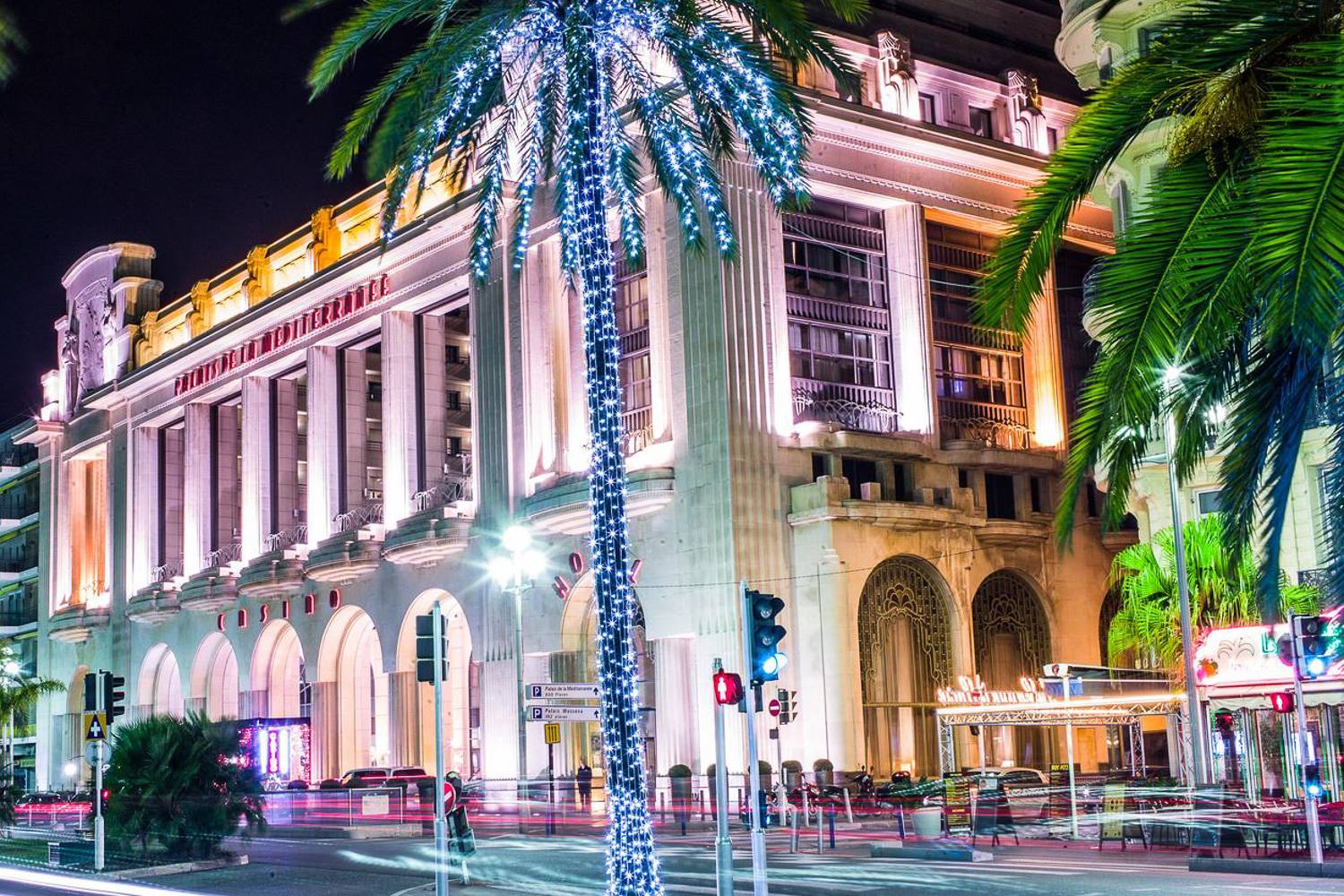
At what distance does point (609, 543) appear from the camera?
64.6 ft

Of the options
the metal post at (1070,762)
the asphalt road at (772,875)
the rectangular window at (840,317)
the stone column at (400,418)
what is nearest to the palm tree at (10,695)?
the stone column at (400,418)

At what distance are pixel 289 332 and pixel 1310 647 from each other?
58410mm

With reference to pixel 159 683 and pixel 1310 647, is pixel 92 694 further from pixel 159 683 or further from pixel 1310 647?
pixel 159 683

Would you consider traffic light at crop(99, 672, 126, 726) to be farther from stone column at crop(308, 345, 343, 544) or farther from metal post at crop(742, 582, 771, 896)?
stone column at crop(308, 345, 343, 544)

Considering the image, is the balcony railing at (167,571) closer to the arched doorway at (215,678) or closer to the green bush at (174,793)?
the arched doorway at (215,678)

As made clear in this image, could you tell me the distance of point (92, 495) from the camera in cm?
9719

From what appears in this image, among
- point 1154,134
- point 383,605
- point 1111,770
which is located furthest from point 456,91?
Answer: point 383,605

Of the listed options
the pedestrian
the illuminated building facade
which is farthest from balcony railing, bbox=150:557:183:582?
the pedestrian

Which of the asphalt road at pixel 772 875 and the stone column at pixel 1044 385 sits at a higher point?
the stone column at pixel 1044 385

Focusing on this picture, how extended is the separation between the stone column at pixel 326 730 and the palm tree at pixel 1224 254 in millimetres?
65609

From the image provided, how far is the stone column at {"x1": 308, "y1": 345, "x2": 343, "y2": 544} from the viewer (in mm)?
72812

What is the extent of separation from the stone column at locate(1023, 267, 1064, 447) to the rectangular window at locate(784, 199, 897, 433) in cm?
671

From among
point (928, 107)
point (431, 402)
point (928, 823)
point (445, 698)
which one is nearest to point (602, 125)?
point (928, 823)

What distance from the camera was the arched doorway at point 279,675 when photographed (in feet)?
251
